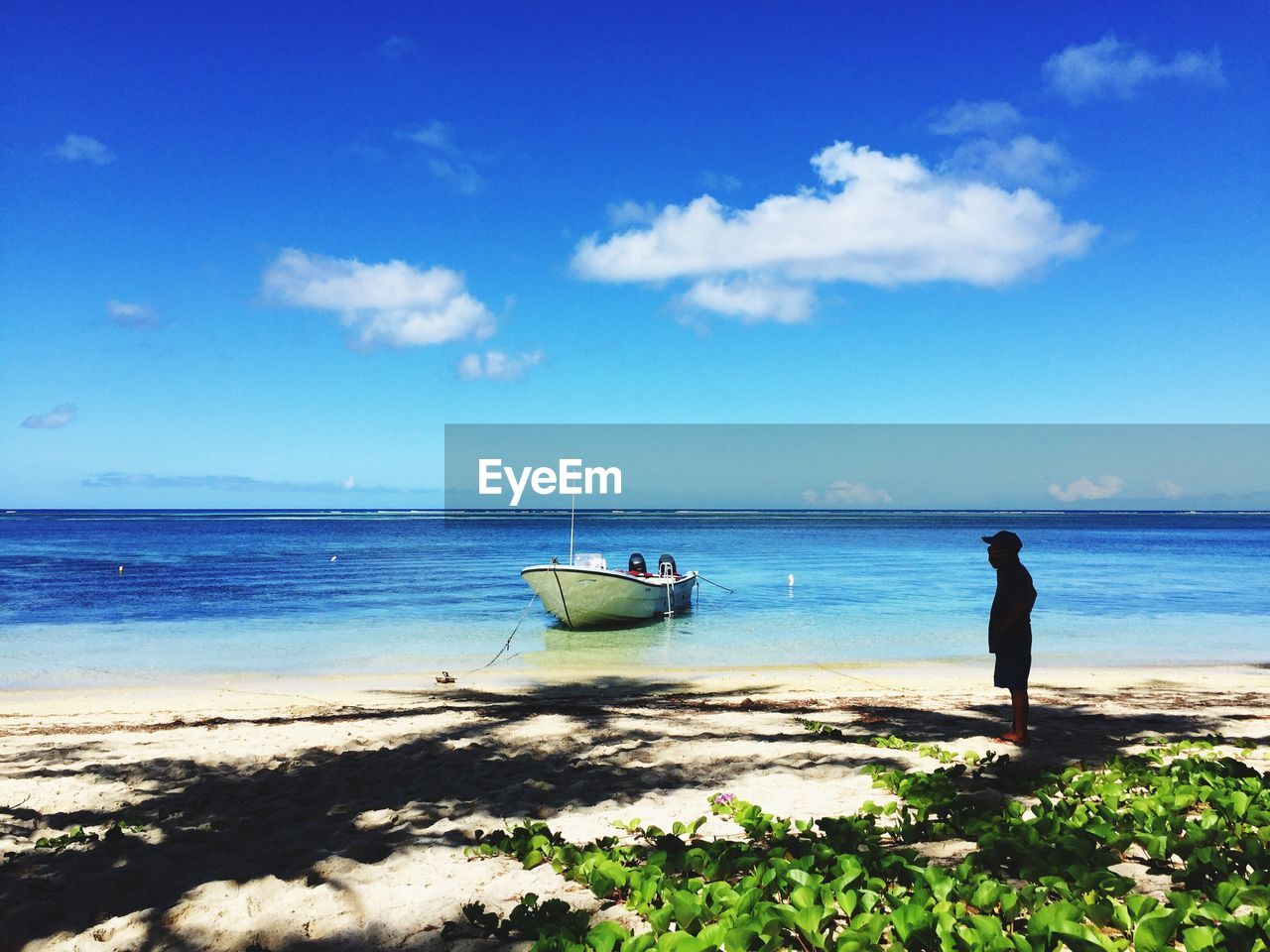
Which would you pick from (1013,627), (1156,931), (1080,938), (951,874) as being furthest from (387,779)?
(1013,627)

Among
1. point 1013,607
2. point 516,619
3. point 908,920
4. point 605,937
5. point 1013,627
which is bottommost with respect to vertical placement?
point 516,619

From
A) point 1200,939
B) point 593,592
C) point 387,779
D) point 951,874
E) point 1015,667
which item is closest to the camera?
point 1200,939

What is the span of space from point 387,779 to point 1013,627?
6.50m

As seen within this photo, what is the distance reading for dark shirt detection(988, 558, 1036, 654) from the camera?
8.23 m

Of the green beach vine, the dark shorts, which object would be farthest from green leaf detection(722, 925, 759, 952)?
the dark shorts

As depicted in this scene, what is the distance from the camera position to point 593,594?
24938 mm

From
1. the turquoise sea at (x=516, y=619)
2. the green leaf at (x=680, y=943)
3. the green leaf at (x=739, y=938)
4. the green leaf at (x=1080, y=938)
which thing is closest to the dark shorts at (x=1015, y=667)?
the green leaf at (x=1080, y=938)

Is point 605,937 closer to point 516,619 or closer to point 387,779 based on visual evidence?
point 387,779

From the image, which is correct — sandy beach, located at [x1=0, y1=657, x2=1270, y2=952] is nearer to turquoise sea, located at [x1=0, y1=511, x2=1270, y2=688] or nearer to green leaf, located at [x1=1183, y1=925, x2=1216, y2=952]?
green leaf, located at [x1=1183, y1=925, x2=1216, y2=952]

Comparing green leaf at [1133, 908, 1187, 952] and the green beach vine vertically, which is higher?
green leaf at [1133, 908, 1187, 952]

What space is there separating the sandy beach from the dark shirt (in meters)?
1.06

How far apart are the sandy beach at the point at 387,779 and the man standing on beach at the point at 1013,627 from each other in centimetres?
51

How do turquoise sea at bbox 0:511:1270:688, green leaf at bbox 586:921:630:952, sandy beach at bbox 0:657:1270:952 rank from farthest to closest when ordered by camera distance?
turquoise sea at bbox 0:511:1270:688 → sandy beach at bbox 0:657:1270:952 → green leaf at bbox 586:921:630:952

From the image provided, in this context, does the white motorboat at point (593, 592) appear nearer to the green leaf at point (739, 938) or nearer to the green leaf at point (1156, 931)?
the green leaf at point (739, 938)
